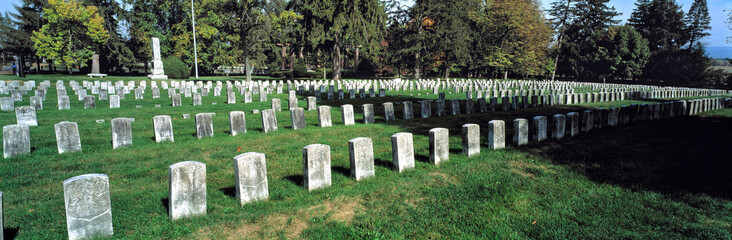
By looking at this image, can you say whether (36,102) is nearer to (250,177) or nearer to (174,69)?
(250,177)

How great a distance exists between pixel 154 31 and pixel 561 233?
5147cm

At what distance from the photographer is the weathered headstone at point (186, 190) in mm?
3834

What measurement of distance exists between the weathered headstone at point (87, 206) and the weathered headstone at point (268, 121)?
5.73 m

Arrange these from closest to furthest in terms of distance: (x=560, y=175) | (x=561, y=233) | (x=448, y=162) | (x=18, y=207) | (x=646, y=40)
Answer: (x=561, y=233) → (x=18, y=207) → (x=560, y=175) → (x=448, y=162) → (x=646, y=40)

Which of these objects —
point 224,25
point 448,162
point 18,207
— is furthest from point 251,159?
point 224,25

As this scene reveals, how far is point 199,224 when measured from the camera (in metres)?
3.84

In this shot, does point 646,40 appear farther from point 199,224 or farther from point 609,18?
point 199,224

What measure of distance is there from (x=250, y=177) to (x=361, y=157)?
1.56 m

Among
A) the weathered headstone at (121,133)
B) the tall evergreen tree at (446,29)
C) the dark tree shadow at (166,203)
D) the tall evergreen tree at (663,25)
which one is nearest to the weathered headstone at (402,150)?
the dark tree shadow at (166,203)

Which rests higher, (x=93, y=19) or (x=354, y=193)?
(x=93, y=19)

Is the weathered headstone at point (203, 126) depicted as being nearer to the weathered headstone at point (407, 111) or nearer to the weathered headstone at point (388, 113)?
the weathered headstone at point (388, 113)

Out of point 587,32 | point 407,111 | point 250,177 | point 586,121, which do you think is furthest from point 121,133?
point 587,32

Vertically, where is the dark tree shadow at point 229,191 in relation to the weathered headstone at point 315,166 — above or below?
below

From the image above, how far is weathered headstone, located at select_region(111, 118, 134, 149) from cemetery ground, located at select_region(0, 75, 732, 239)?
242mm
